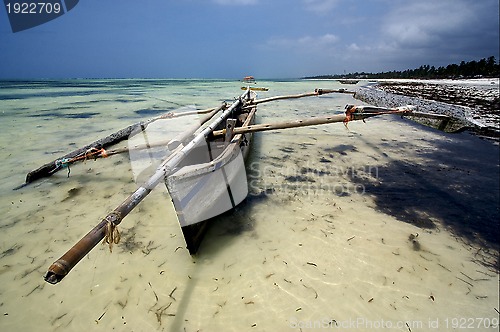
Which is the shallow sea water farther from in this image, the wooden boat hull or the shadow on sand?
the wooden boat hull

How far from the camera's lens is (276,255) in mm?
3416

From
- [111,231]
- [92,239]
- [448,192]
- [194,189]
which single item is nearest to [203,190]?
[194,189]

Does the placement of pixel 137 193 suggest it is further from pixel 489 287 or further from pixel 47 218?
pixel 489 287

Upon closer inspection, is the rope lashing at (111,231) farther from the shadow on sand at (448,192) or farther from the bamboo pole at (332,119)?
the shadow on sand at (448,192)

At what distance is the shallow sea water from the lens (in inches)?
103

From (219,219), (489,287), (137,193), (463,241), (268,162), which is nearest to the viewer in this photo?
(137,193)

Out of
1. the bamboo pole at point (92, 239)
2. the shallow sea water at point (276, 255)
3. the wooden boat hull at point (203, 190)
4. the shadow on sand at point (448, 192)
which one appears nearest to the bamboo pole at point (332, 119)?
the wooden boat hull at point (203, 190)

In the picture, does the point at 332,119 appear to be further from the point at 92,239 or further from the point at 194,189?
the point at 92,239

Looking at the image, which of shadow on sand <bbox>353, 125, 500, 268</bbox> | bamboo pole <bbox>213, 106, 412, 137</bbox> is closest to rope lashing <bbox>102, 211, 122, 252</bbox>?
bamboo pole <bbox>213, 106, 412, 137</bbox>

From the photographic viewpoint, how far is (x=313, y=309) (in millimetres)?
2691

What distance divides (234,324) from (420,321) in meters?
2.02

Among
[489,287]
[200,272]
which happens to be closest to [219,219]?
[200,272]

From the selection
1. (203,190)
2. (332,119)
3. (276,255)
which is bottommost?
(276,255)

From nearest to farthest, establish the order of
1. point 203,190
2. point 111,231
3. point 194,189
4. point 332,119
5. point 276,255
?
point 111,231
point 194,189
point 203,190
point 276,255
point 332,119
